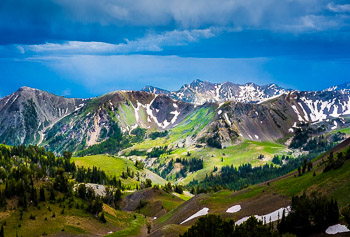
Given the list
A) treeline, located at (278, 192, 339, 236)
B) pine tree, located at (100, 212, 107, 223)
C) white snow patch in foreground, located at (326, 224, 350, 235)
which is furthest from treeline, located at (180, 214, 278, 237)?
pine tree, located at (100, 212, 107, 223)

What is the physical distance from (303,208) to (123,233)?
66.4 meters

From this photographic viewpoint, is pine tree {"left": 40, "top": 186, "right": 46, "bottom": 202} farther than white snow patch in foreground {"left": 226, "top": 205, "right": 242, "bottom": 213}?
Yes

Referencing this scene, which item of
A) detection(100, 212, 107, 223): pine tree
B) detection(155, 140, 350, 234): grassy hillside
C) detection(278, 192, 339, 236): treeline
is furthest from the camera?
detection(100, 212, 107, 223): pine tree

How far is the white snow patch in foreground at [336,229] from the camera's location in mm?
51494

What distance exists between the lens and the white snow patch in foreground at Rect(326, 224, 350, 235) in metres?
51.5

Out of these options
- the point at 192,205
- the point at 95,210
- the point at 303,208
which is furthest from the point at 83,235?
the point at 303,208

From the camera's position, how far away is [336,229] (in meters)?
52.6

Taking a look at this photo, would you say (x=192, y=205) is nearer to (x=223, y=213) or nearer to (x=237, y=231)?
(x=223, y=213)

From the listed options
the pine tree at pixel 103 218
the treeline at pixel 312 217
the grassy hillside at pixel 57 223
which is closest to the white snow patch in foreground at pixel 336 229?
the treeline at pixel 312 217

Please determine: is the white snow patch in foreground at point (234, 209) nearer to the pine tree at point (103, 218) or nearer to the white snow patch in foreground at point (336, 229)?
the white snow patch in foreground at point (336, 229)

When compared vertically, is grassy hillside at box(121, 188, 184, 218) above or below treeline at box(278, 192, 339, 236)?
below

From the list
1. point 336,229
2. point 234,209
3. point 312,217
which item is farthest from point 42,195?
point 336,229

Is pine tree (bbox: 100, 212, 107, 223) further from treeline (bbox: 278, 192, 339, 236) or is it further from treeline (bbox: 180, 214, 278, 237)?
treeline (bbox: 278, 192, 339, 236)

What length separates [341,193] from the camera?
68125 mm
